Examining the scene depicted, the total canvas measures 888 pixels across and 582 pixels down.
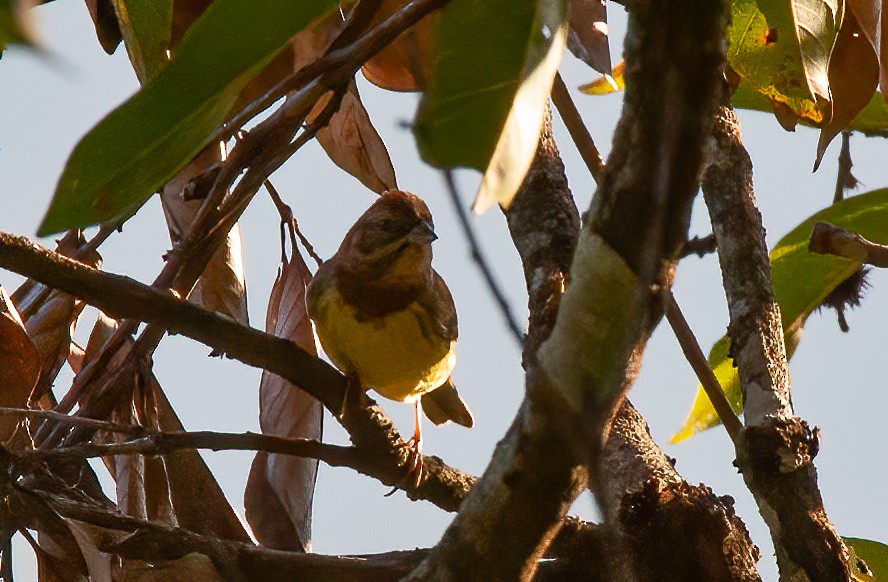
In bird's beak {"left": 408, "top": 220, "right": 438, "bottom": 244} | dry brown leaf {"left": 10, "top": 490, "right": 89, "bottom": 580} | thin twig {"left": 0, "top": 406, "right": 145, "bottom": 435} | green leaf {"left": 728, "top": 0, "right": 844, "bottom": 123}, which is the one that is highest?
bird's beak {"left": 408, "top": 220, "right": 438, "bottom": 244}

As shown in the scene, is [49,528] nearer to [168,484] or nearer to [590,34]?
[168,484]

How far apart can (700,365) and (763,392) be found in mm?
412

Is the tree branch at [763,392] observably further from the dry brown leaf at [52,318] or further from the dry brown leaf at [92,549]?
the dry brown leaf at [52,318]

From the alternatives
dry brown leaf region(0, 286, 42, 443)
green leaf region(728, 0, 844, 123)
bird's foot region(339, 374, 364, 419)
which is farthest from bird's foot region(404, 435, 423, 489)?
green leaf region(728, 0, 844, 123)

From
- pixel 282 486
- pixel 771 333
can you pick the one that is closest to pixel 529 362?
pixel 771 333

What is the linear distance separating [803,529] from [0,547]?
55.0 inches

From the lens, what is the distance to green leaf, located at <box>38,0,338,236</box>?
148cm

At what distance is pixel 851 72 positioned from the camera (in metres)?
2.20

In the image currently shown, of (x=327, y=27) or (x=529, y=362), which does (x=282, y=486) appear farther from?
(x=529, y=362)

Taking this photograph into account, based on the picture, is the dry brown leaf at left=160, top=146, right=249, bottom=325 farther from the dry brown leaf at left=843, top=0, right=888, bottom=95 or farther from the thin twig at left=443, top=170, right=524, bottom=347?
the thin twig at left=443, top=170, right=524, bottom=347

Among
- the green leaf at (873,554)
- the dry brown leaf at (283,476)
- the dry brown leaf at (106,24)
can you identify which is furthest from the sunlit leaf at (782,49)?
the dry brown leaf at (106,24)

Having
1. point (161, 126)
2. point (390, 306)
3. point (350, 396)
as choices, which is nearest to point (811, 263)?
point (350, 396)

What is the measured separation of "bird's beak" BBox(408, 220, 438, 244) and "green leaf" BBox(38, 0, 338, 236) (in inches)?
79.7

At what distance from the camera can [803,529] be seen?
1779 millimetres
